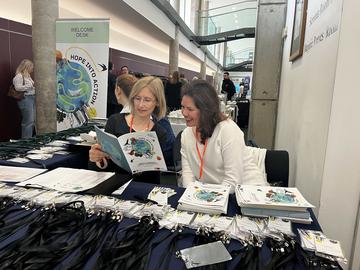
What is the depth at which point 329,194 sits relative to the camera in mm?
1521

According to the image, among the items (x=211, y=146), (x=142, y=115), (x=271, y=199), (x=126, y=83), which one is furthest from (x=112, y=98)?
(x=271, y=199)

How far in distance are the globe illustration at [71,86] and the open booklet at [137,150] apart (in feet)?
7.69

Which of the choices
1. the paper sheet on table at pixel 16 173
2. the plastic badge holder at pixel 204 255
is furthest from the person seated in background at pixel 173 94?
the plastic badge holder at pixel 204 255

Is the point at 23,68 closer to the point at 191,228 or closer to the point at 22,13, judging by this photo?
the point at 22,13

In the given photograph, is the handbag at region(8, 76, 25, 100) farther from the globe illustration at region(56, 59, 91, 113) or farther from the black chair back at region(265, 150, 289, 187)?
the black chair back at region(265, 150, 289, 187)

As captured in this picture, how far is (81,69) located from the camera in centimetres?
361

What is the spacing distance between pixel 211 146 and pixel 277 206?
2.31 ft

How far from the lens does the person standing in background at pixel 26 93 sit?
4479mm

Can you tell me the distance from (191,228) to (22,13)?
519cm

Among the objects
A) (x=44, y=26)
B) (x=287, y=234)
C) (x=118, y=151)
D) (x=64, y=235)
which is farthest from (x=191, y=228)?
(x=44, y=26)

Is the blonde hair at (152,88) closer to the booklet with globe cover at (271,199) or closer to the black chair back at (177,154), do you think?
the black chair back at (177,154)

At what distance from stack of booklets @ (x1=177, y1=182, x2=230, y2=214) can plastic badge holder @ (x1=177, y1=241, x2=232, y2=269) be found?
23 centimetres

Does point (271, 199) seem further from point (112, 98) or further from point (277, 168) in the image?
point (112, 98)

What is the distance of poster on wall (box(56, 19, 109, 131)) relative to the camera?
3510 mm
